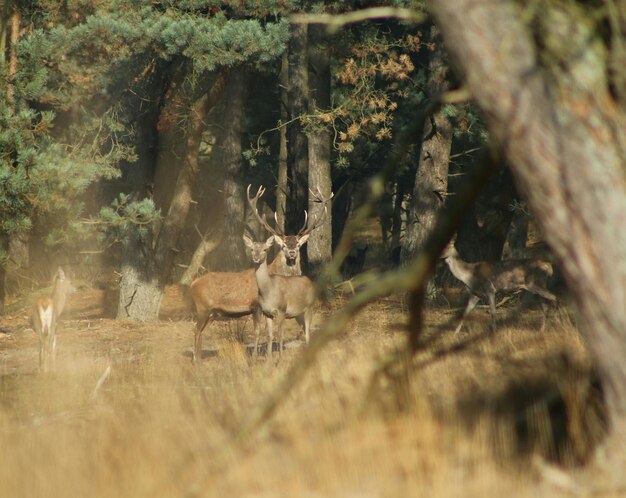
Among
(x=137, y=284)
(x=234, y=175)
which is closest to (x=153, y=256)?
(x=137, y=284)

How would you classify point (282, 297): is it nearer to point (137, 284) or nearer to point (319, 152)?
point (137, 284)

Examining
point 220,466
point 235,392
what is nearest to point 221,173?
point 235,392

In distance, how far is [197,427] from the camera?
653 centimetres

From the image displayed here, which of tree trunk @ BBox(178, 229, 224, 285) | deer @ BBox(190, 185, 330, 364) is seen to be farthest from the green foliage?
tree trunk @ BBox(178, 229, 224, 285)

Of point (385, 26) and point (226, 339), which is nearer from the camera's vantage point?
point (226, 339)

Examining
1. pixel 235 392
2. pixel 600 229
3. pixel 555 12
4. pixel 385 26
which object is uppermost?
pixel 385 26

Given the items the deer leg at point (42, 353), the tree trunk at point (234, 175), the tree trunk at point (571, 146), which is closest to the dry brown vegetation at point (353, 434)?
the tree trunk at point (571, 146)

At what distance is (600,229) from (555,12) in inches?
46.9

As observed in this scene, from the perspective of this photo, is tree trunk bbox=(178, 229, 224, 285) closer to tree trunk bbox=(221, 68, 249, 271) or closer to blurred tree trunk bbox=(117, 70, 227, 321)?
tree trunk bbox=(221, 68, 249, 271)

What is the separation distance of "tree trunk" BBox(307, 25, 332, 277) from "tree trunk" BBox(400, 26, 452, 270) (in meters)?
2.05

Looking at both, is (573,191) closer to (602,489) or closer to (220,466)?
(602,489)

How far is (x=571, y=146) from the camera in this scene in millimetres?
5137

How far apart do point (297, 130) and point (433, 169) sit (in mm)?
4070

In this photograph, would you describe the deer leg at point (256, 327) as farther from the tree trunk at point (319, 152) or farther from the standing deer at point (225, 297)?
the tree trunk at point (319, 152)
